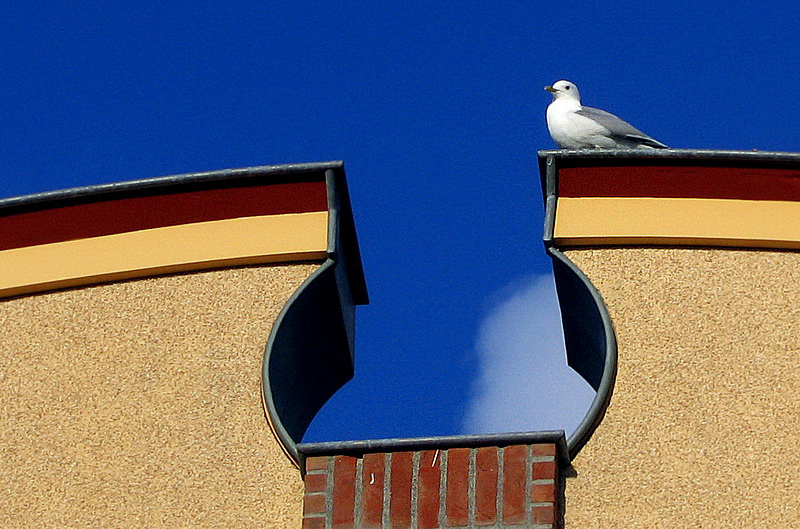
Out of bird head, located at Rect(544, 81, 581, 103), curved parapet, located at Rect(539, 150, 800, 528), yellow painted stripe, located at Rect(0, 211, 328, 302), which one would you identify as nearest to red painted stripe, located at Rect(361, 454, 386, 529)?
curved parapet, located at Rect(539, 150, 800, 528)

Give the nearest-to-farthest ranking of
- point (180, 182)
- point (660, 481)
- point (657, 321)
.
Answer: point (660, 481) < point (657, 321) < point (180, 182)

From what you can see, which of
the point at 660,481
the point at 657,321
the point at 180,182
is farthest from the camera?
the point at 180,182

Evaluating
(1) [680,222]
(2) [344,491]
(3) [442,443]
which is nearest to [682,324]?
(1) [680,222]

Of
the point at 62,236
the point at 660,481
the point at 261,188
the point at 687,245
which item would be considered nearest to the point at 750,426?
the point at 660,481

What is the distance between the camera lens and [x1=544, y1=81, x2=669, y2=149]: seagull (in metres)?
9.03

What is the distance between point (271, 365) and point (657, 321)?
156 centimetres

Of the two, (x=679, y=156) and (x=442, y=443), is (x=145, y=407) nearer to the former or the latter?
(x=442, y=443)

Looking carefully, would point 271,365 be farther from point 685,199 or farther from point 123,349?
point 685,199

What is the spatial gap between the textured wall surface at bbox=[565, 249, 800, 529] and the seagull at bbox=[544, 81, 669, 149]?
1.52m

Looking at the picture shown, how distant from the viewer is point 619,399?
6953 millimetres

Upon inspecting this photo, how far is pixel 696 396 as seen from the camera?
22.7 ft

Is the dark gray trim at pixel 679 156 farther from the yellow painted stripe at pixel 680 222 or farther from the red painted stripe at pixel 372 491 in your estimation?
the red painted stripe at pixel 372 491

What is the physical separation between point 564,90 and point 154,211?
11.5ft

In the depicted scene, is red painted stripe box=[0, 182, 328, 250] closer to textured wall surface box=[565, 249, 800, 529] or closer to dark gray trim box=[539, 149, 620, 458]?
dark gray trim box=[539, 149, 620, 458]
